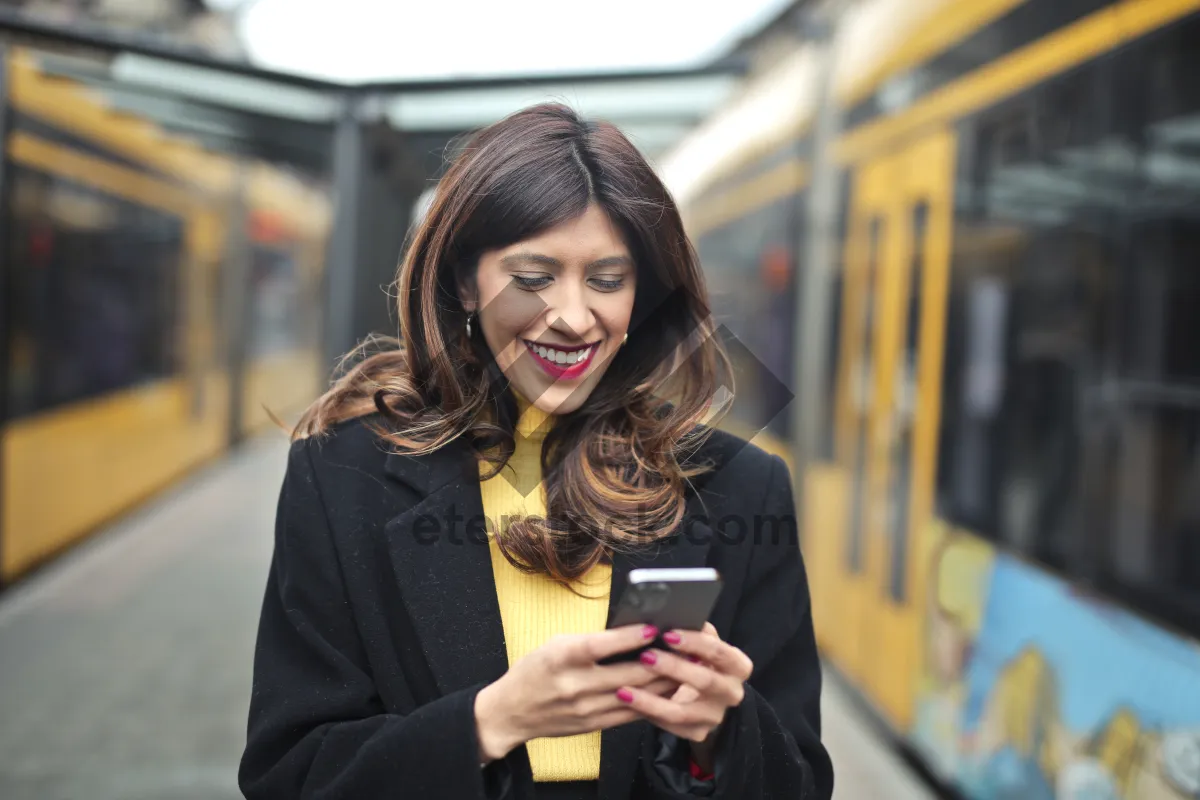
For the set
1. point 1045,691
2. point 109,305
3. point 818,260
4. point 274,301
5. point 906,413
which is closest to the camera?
point 1045,691

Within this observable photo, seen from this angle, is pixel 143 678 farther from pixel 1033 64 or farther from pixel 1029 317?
pixel 1033 64

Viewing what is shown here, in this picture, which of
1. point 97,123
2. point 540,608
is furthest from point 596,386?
point 97,123

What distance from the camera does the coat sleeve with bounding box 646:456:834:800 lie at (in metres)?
1.41

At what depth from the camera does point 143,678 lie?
5285mm

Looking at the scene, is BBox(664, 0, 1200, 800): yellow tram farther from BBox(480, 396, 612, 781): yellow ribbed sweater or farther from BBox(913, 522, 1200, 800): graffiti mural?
BBox(480, 396, 612, 781): yellow ribbed sweater

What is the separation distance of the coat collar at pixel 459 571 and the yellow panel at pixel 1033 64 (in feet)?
6.80

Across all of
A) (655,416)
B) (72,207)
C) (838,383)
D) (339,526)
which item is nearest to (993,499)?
(838,383)

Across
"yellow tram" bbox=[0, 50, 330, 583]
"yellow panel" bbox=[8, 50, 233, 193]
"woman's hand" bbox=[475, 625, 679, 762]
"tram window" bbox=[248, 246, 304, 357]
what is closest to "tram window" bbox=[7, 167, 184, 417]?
"yellow tram" bbox=[0, 50, 330, 583]

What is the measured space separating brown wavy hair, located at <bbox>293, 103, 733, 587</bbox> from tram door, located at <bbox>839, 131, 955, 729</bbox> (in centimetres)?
277

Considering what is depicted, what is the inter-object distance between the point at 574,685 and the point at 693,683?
4.7 inches

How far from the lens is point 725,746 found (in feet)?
4.37

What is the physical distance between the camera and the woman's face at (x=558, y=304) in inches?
56.2

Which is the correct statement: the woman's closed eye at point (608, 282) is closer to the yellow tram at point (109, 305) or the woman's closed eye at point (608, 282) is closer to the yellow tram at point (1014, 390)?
the yellow tram at point (1014, 390)

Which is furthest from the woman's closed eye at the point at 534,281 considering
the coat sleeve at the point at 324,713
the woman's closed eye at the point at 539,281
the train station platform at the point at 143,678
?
the train station platform at the point at 143,678
